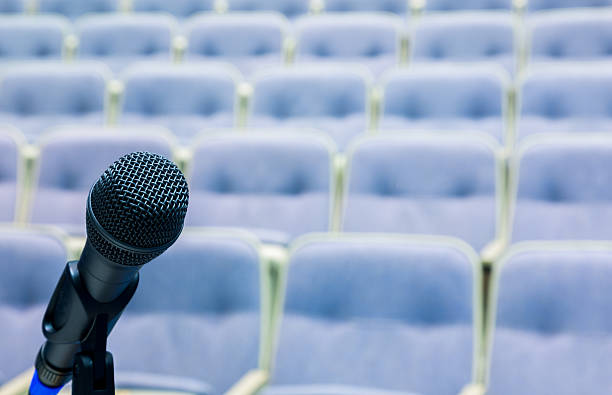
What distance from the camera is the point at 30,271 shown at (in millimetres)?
484

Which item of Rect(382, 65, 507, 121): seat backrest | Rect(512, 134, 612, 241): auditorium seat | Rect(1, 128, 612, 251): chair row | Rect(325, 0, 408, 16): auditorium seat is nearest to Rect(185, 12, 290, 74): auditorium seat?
Rect(325, 0, 408, 16): auditorium seat

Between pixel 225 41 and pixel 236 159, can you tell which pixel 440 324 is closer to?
pixel 236 159

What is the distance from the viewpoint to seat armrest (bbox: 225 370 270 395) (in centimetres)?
41

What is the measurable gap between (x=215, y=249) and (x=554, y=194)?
303 millimetres

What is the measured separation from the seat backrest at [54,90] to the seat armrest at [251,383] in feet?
1.76

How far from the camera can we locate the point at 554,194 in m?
0.57

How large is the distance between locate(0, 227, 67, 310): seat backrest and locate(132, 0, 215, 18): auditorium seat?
33.9 inches

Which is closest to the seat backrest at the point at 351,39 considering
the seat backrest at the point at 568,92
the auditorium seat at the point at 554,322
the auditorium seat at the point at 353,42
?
the auditorium seat at the point at 353,42

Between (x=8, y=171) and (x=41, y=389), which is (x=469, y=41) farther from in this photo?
(x=41, y=389)

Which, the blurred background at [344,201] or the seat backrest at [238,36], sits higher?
the seat backrest at [238,36]

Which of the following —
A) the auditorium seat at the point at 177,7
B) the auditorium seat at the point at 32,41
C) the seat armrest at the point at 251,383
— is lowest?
the seat armrest at the point at 251,383

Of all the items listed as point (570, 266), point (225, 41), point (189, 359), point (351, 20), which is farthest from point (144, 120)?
point (570, 266)

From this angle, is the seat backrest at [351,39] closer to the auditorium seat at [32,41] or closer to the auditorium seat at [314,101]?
the auditorium seat at [314,101]

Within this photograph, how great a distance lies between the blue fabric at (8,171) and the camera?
64 centimetres
